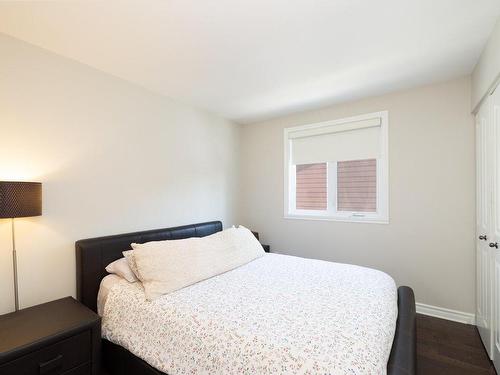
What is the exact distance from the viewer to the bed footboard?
1.22 meters

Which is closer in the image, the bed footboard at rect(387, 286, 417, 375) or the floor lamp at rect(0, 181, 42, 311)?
the bed footboard at rect(387, 286, 417, 375)

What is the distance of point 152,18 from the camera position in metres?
1.62

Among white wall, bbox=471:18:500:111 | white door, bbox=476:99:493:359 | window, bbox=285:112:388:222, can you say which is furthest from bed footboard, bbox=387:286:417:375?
white wall, bbox=471:18:500:111

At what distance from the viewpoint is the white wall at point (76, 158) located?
1822mm

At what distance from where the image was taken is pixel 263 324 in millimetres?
1411

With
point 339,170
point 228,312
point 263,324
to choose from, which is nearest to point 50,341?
point 228,312

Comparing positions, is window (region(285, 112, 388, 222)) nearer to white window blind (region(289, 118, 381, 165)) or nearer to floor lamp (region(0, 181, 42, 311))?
white window blind (region(289, 118, 381, 165))

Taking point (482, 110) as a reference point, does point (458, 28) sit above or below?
above

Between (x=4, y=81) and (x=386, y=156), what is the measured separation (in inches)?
134

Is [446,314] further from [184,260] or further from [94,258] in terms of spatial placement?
[94,258]

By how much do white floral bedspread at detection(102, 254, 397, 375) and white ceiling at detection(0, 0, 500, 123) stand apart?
5.90 ft

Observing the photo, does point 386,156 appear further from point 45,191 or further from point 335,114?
point 45,191

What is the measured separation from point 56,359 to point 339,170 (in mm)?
3141

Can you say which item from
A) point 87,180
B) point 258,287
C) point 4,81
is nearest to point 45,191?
point 87,180
